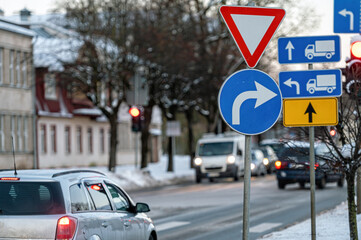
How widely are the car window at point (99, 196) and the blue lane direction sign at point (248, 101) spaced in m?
1.86

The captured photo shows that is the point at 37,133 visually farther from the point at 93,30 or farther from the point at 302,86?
the point at 302,86

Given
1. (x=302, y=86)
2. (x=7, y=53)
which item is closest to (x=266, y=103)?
(x=302, y=86)

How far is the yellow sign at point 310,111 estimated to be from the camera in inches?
395

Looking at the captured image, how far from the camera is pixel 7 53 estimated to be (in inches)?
1847

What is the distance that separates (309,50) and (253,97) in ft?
7.16

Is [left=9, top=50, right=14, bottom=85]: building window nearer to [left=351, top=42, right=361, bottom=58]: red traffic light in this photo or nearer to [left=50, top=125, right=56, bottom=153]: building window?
[left=50, top=125, right=56, bottom=153]: building window

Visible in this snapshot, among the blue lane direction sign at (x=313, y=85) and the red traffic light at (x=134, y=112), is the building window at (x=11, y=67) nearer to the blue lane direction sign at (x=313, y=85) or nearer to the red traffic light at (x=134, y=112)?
the red traffic light at (x=134, y=112)

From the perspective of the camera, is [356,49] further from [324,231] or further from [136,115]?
[136,115]

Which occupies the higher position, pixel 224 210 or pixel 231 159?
pixel 231 159

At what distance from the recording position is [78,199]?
8.80 meters

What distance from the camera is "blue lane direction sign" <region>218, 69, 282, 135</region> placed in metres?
8.19

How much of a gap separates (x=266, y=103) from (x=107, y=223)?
2231mm

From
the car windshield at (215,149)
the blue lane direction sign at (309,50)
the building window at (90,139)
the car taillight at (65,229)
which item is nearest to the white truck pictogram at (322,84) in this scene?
the blue lane direction sign at (309,50)

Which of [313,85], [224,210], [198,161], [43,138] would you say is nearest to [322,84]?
[313,85]
